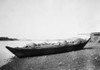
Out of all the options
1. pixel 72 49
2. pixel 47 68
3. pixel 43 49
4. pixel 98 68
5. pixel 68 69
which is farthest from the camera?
pixel 72 49

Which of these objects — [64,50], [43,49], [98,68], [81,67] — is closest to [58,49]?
[64,50]

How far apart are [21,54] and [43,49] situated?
354 centimetres

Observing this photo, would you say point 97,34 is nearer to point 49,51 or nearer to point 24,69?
point 49,51

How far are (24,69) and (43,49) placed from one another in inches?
201

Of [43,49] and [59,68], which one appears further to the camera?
[43,49]

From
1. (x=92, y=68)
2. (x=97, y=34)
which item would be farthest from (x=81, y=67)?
(x=97, y=34)

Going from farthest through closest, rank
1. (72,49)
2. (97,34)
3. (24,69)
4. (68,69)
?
1. (97,34)
2. (72,49)
3. (24,69)
4. (68,69)

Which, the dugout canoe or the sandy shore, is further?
the dugout canoe

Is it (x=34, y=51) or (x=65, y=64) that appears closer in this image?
(x=65, y=64)

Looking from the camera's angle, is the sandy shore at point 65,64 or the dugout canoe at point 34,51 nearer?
the sandy shore at point 65,64

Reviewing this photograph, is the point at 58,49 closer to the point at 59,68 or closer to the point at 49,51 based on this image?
the point at 49,51

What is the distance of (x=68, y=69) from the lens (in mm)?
11047

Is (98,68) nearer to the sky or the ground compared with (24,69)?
nearer to the sky

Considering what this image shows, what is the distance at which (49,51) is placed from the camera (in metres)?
17.5
